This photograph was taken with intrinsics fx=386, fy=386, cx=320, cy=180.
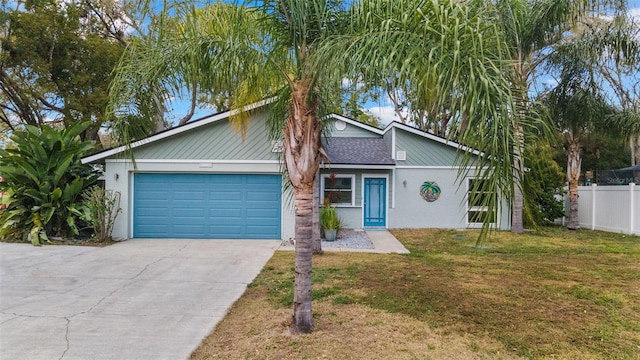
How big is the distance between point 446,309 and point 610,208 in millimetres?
11824

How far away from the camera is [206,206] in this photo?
11477 mm

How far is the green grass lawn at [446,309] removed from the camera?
3881 mm

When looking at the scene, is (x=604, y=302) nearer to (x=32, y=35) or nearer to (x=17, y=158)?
(x=17, y=158)

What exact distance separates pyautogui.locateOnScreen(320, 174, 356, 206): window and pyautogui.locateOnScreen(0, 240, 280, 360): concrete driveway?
14.3 feet

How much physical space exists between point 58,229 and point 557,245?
13725mm

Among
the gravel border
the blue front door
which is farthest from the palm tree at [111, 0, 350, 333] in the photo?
the blue front door

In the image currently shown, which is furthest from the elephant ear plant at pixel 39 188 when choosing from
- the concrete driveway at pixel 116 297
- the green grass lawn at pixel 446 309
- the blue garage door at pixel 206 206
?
the green grass lawn at pixel 446 309

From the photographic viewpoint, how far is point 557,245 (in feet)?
34.7

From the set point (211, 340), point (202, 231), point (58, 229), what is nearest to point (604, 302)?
point (211, 340)

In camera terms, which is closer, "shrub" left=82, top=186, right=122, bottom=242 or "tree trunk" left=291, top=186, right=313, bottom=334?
"tree trunk" left=291, top=186, right=313, bottom=334

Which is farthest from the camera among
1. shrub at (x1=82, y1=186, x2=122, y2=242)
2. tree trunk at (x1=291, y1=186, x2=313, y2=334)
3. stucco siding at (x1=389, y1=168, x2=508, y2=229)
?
stucco siding at (x1=389, y1=168, x2=508, y2=229)

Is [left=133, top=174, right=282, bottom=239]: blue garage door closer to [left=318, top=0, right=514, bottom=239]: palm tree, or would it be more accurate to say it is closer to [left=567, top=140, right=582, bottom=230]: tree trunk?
[left=318, top=0, right=514, bottom=239]: palm tree

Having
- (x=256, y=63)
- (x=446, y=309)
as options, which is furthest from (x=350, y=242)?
(x=256, y=63)

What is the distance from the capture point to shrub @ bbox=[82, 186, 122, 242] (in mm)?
10312
